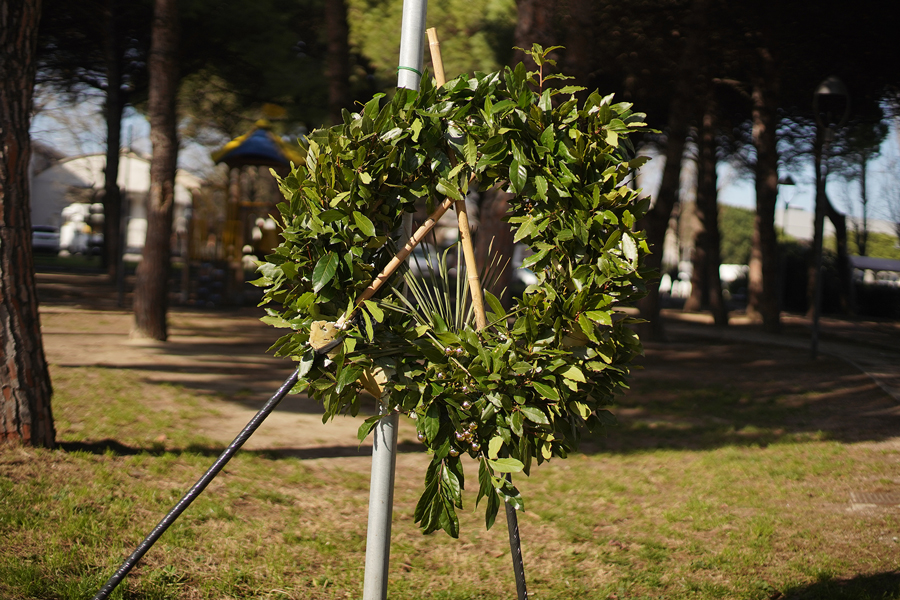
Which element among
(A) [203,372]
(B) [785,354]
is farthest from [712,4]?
(A) [203,372]

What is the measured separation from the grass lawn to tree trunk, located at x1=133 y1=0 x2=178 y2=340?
10.9ft

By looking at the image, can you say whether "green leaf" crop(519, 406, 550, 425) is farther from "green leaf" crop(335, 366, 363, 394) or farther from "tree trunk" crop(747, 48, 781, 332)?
"tree trunk" crop(747, 48, 781, 332)

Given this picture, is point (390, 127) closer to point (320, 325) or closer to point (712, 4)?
point (320, 325)

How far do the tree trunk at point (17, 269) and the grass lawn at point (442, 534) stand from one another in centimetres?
24

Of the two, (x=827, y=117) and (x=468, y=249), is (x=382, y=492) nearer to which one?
(x=468, y=249)

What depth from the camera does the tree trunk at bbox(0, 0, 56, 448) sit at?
16.1ft

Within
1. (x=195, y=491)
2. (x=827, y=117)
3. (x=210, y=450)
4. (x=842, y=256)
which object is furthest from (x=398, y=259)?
(x=842, y=256)

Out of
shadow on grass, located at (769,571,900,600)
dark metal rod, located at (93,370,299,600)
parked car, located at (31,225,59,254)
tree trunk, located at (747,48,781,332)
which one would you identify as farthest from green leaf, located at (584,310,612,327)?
parked car, located at (31,225,59,254)

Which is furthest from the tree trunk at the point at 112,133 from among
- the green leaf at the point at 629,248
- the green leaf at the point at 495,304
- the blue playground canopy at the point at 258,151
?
the green leaf at the point at 629,248

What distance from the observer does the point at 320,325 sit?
2.87 m

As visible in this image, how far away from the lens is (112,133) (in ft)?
64.8

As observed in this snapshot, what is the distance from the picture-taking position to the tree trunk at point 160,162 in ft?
34.5

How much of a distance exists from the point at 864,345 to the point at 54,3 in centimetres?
1803

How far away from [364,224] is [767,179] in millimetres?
16005
